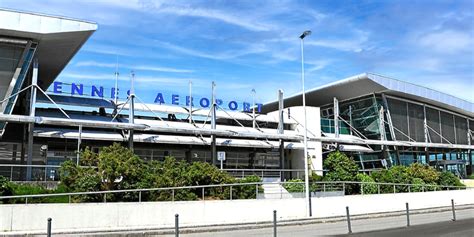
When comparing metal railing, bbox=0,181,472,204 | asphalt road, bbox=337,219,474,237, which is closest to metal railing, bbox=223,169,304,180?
metal railing, bbox=0,181,472,204

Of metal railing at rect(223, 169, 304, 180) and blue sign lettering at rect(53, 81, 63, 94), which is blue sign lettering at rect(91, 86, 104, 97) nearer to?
blue sign lettering at rect(53, 81, 63, 94)

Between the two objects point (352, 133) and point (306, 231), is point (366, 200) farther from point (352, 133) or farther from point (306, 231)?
point (352, 133)

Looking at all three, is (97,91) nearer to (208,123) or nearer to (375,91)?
(208,123)

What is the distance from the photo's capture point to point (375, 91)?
167 ft

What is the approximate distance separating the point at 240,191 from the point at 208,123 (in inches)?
826

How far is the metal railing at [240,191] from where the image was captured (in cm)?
2016

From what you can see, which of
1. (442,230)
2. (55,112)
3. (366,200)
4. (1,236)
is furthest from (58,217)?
(55,112)

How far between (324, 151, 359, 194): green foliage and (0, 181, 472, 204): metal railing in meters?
Result: 0.61

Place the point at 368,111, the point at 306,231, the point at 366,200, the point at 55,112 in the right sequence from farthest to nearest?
the point at 368,111, the point at 55,112, the point at 366,200, the point at 306,231

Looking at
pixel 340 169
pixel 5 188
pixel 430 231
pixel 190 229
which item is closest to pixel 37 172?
pixel 5 188

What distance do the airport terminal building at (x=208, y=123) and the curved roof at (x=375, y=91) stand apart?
12cm

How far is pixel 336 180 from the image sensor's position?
98.9 ft

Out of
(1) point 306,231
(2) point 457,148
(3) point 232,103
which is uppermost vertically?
(3) point 232,103

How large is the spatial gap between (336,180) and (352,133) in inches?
932
